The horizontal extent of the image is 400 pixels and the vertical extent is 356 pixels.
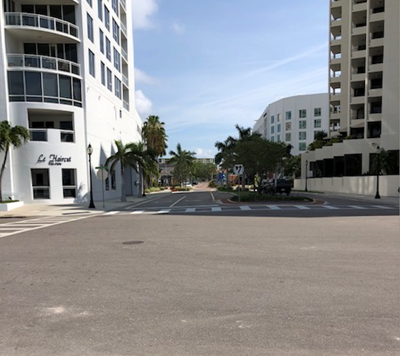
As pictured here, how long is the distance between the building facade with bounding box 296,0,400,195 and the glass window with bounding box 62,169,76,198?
27.0 metres

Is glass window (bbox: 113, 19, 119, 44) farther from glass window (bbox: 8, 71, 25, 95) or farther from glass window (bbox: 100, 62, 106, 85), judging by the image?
glass window (bbox: 8, 71, 25, 95)

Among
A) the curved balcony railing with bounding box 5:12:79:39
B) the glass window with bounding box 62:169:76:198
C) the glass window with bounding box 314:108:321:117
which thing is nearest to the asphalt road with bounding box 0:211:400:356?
the glass window with bounding box 62:169:76:198

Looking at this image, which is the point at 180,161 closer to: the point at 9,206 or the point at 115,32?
the point at 115,32

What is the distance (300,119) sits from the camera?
96.0m

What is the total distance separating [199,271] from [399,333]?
351 centimetres

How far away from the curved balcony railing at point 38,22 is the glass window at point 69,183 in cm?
1138

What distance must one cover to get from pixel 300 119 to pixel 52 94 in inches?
3221

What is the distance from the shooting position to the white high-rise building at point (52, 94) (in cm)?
2516

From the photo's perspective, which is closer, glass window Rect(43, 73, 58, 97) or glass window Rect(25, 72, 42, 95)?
glass window Rect(25, 72, 42, 95)

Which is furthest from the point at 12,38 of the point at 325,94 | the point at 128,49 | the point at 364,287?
the point at 325,94

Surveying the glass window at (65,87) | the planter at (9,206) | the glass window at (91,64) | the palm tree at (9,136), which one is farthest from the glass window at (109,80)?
the planter at (9,206)

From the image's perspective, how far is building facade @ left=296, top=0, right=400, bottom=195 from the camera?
125 feet

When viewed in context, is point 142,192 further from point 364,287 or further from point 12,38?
point 364,287

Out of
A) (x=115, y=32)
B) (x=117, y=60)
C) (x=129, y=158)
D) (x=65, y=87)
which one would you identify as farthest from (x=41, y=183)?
(x=115, y=32)
